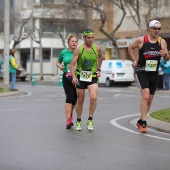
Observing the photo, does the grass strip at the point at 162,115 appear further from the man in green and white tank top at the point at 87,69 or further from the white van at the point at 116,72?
the white van at the point at 116,72

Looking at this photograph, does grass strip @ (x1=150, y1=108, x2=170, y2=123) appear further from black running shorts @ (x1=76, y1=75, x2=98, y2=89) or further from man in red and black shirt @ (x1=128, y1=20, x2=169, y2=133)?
black running shorts @ (x1=76, y1=75, x2=98, y2=89)

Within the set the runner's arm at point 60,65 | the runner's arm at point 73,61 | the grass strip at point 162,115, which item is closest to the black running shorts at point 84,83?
the runner's arm at point 73,61

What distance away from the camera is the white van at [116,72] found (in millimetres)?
36062

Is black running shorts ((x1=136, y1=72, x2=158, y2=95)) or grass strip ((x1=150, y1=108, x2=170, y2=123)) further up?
black running shorts ((x1=136, y1=72, x2=158, y2=95))

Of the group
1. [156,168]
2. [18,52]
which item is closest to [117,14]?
[18,52]

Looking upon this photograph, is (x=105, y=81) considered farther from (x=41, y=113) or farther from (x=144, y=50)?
(x=144, y=50)

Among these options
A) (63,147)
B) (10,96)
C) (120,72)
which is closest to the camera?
(63,147)

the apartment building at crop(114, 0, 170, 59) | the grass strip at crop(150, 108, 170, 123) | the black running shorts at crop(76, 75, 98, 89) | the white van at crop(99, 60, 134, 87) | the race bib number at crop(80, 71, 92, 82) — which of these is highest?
the apartment building at crop(114, 0, 170, 59)

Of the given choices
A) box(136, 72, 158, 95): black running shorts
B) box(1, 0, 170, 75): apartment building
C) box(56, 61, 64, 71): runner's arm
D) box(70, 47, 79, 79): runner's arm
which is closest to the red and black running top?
box(136, 72, 158, 95): black running shorts

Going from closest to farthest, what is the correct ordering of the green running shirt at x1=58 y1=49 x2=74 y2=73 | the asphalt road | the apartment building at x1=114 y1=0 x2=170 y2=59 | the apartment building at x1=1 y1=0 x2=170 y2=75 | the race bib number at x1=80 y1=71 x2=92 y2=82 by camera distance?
the asphalt road
the race bib number at x1=80 y1=71 x2=92 y2=82
the green running shirt at x1=58 y1=49 x2=74 y2=73
the apartment building at x1=114 y1=0 x2=170 y2=59
the apartment building at x1=1 y1=0 x2=170 y2=75

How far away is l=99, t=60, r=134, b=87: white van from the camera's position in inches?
1420

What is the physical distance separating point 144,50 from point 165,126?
1.66 meters

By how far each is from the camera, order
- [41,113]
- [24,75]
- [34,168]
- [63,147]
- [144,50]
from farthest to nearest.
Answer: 1. [24,75]
2. [41,113]
3. [144,50]
4. [63,147]
5. [34,168]

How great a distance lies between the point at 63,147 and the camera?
9.08 metres
